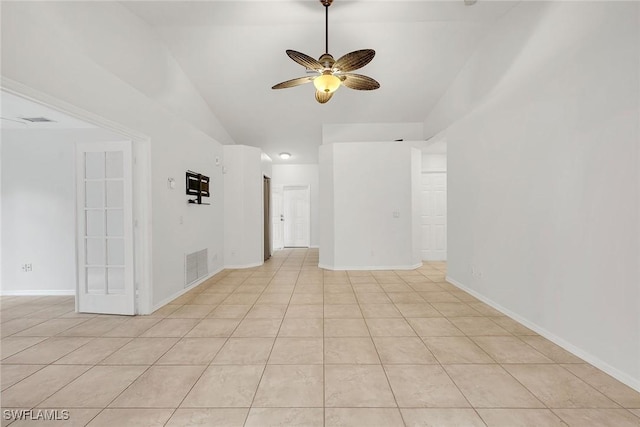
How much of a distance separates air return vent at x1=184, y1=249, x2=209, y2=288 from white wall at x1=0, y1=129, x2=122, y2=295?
1510 millimetres

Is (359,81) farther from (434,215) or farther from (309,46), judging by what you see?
(434,215)

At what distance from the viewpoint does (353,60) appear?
113 inches

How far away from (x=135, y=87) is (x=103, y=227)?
164cm

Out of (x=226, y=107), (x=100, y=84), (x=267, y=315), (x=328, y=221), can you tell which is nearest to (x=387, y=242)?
(x=328, y=221)

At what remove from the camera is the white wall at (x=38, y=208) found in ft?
12.8

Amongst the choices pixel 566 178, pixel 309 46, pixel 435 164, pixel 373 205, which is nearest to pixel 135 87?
pixel 309 46

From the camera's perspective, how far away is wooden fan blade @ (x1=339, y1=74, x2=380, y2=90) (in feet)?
10.6

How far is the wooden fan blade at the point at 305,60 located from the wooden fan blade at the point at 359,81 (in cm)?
38

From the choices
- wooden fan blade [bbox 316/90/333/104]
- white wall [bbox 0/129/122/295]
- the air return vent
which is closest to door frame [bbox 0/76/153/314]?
the air return vent

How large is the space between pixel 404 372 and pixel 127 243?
3125 mm

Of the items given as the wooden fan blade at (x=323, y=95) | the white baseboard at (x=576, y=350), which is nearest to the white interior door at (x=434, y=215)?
the white baseboard at (x=576, y=350)

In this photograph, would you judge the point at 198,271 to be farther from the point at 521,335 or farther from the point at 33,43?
the point at 521,335

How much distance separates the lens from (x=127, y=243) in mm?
3115

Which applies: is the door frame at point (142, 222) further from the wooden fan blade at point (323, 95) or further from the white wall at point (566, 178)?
the white wall at point (566, 178)
